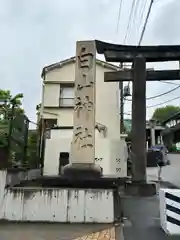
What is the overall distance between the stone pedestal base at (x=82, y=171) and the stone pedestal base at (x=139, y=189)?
1.27 meters

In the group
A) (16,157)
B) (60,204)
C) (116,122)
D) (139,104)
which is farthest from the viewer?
(116,122)

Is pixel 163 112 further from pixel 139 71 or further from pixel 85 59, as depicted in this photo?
pixel 85 59

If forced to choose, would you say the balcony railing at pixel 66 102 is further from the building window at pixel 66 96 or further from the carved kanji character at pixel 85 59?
the carved kanji character at pixel 85 59

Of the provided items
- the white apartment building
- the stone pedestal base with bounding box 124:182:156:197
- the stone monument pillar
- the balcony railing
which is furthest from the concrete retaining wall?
the balcony railing

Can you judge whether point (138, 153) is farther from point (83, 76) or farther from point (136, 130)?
point (83, 76)

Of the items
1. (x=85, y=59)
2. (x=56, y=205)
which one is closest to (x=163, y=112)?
(x=85, y=59)

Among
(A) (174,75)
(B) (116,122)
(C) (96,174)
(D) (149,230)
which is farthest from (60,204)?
(B) (116,122)

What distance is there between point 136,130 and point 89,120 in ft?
6.21

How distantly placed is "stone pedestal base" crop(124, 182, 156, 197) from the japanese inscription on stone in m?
1.60

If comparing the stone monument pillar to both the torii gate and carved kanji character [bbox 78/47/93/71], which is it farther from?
the torii gate

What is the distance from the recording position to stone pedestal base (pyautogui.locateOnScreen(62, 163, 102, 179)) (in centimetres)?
934

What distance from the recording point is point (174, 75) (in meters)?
11.4

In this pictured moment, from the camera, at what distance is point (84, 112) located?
1054 centimetres

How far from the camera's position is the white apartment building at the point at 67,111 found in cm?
1753
